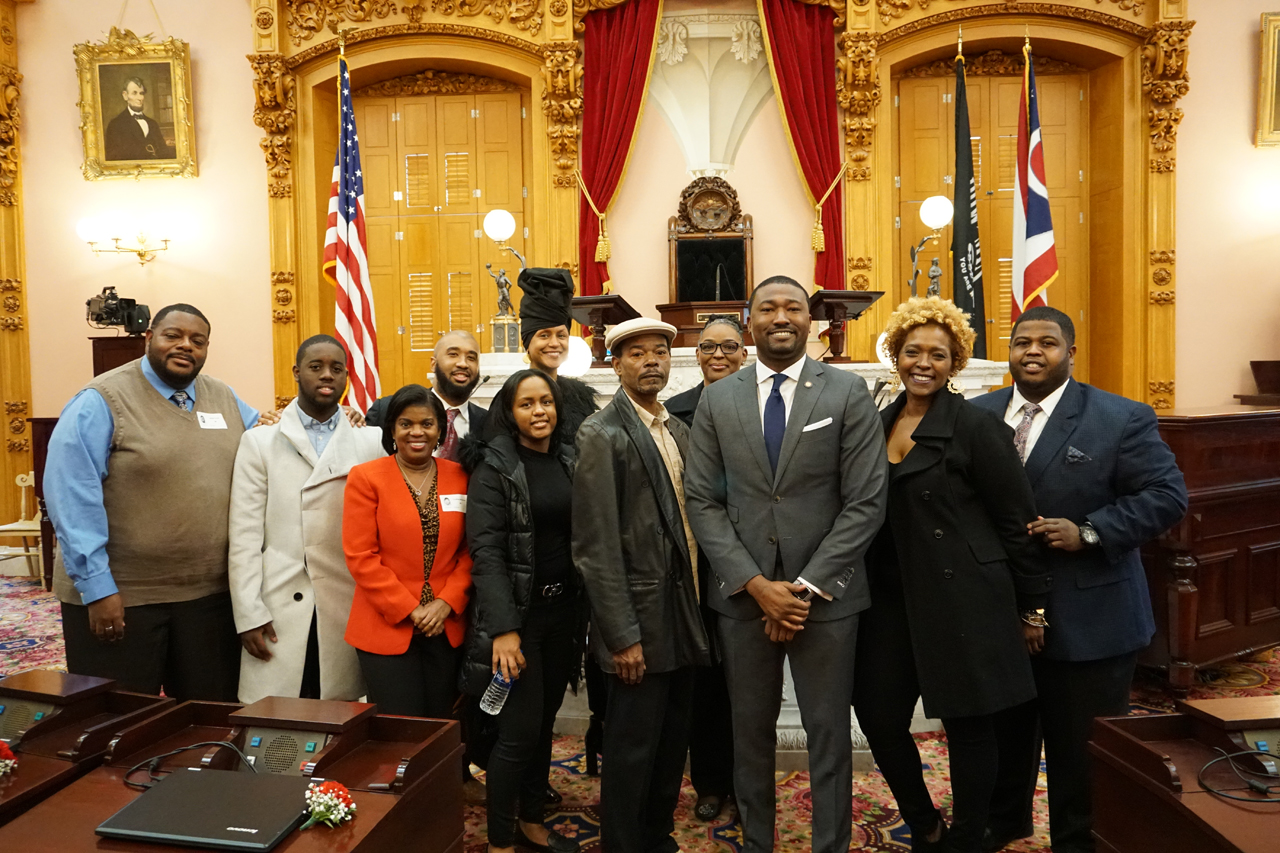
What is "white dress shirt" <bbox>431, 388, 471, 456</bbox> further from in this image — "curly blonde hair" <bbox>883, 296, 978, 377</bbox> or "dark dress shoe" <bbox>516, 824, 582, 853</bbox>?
"curly blonde hair" <bbox>883, 296, 978, 377</bbox>

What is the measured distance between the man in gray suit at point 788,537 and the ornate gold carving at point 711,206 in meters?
5.54

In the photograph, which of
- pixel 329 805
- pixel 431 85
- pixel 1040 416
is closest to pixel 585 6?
pixel 431 85

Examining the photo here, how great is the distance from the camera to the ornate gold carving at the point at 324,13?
7.80 meters

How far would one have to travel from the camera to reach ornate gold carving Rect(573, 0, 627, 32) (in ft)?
24.9

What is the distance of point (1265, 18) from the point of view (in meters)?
7.43

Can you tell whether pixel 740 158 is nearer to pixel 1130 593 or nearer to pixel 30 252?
pixel 1130 593

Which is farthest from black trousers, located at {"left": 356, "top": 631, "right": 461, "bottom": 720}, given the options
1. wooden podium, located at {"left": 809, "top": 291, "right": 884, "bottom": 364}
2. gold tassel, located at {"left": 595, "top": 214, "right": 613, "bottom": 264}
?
gold tassel, located at {"left": 595, "top": 214, "right": 613, "bottom": 264}

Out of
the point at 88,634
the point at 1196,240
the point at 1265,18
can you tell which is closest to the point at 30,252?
the point at 88,634

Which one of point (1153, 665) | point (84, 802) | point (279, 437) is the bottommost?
point (1153, 665)

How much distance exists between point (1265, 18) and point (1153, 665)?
6703 millimetres

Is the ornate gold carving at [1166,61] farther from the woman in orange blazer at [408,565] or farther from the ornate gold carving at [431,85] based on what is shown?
the woman in orange blazer at [408,565]

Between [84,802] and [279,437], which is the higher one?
[279,437]

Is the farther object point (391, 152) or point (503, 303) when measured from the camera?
point (391, 152)

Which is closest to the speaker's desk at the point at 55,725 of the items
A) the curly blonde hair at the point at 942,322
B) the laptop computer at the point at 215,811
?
the laptop computer at the point at 215,811
